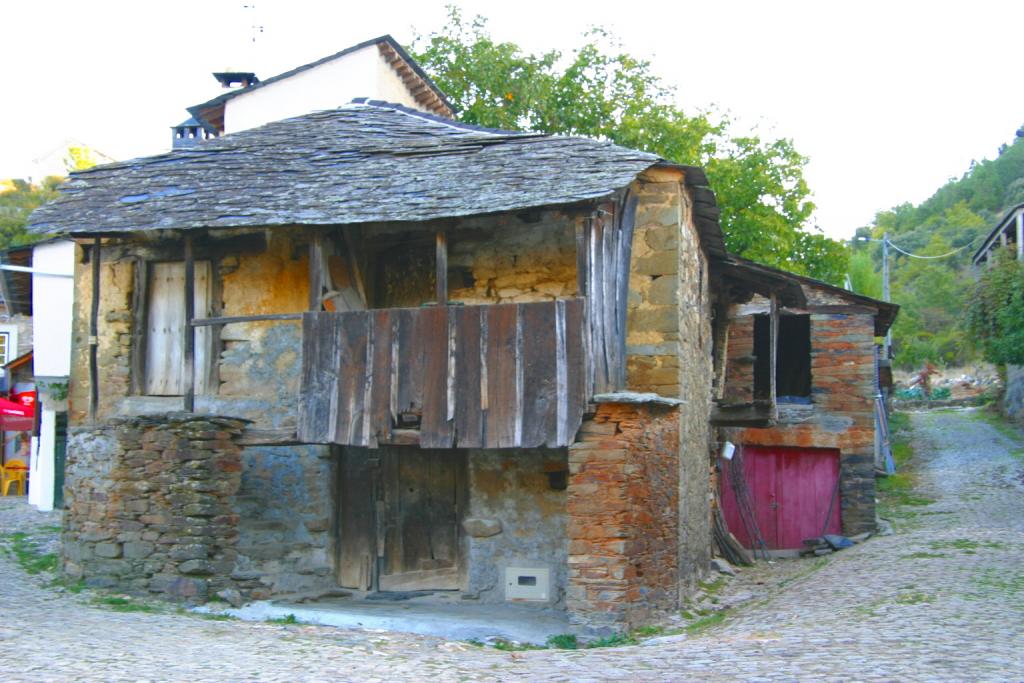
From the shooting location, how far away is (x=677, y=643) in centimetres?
952

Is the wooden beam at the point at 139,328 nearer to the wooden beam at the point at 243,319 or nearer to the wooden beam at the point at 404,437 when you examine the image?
the wooden beam at the point at 243,319

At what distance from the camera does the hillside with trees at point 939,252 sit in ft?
162

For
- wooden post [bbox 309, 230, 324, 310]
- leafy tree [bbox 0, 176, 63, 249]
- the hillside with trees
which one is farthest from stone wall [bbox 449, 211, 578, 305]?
the hillside with trees

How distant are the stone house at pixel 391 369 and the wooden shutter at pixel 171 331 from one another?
3cm

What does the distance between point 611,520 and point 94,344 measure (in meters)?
6.35

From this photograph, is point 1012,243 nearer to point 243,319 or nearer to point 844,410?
point 844,410

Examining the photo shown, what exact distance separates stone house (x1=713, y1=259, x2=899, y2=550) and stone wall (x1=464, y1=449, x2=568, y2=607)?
6.09m

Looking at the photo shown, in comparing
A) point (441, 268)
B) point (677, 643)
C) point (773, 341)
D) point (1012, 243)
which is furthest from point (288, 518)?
point (1012, 243)

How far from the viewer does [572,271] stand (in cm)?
1181

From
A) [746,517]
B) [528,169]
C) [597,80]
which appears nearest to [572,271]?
[528,169]

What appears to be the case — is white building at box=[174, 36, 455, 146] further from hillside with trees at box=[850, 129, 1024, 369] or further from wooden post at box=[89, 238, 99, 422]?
hillside with trees at box=[850, 129, 1024, 369]

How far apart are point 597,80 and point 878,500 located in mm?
12332

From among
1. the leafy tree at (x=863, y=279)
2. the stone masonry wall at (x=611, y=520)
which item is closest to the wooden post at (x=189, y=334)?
the stone masonry wall at (x=611, y=520)

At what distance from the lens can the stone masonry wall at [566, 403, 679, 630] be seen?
33.4ft
